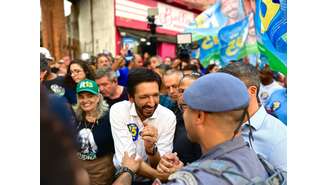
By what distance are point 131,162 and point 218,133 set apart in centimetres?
56

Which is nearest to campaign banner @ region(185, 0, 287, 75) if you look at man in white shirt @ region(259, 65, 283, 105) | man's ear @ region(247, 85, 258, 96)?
man in white shirt @ region(259, 65, 283, 105)

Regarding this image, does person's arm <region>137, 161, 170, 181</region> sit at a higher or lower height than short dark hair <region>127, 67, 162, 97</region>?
lower

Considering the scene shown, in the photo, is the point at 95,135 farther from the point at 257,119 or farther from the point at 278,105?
the point at 278,105

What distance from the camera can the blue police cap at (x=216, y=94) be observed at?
1.15 meters

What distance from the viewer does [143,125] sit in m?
1.81

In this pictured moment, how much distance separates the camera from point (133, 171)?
1.63 m

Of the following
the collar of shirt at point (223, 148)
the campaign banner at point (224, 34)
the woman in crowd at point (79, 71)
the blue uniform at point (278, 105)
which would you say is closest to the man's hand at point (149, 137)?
the collar of shirt at point (223, 148)

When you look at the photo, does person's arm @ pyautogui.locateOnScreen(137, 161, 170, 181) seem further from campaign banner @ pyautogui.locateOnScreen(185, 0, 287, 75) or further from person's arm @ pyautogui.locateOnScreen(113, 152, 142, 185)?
campaign banner @ pyautogui.locateOnScreen(185, 0, 287, 75)

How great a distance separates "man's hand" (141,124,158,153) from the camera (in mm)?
1680

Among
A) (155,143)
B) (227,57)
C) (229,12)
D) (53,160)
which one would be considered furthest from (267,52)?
(227,57)

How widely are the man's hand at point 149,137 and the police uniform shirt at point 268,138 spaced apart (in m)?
0.36

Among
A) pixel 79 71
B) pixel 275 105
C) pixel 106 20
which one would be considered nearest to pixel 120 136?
pixel 106 20
